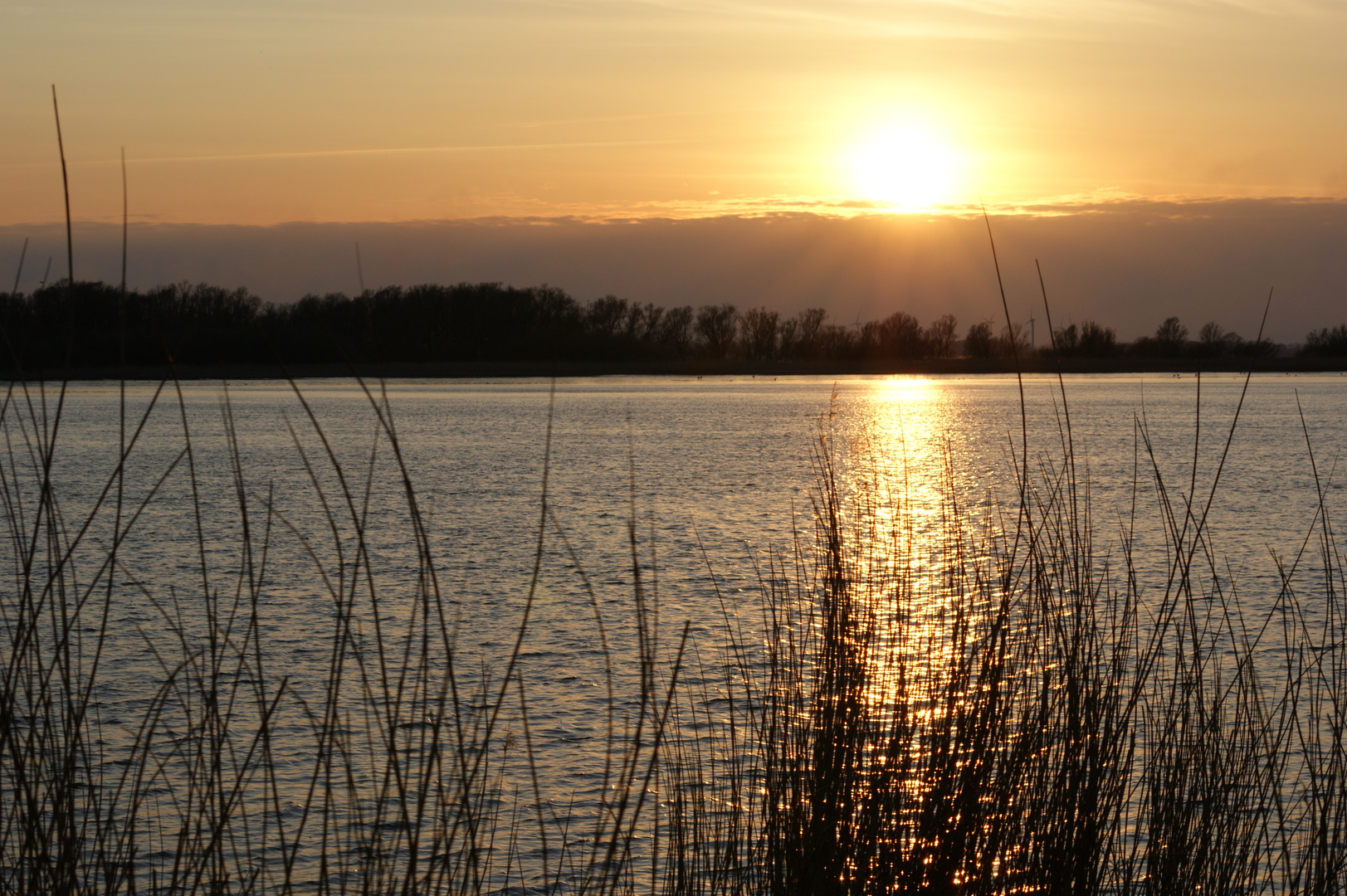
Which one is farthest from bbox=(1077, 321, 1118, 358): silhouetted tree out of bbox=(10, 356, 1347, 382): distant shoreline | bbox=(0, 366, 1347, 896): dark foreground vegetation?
bbox=(0, 366, 1347, 896): dark foreground vegetation

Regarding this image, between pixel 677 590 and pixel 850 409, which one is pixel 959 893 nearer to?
pixel 677 590

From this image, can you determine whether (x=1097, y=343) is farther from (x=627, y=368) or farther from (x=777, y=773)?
(x=777, y=773)

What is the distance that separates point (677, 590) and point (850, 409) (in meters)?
40.0

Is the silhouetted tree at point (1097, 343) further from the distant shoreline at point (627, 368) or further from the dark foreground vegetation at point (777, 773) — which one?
the dark foreground vegetation at point (777, 773)

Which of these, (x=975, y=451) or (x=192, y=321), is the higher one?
(x=192, y=321)

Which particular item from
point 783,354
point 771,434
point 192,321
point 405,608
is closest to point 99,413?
point 771,434

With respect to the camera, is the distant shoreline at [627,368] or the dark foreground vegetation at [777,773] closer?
the dark foreground vegetation at [777,773]

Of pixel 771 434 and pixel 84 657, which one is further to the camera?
pixel 771 434

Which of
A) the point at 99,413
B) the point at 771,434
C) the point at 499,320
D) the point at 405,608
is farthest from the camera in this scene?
the point at 499,320

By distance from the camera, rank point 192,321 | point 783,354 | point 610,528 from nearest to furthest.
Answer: point 192,321 < point 610,528 < point 783,354

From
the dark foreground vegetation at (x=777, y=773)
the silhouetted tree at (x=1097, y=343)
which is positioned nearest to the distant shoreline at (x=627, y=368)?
the silhouetted tree at (x=1097, y=343)

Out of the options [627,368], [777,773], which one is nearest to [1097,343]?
[627,368]

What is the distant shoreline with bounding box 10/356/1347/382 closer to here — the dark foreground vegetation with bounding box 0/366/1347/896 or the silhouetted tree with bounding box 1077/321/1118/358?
the silhouetted tree with bounding box 1077/321/1118/358

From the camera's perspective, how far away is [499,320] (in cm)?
10475
